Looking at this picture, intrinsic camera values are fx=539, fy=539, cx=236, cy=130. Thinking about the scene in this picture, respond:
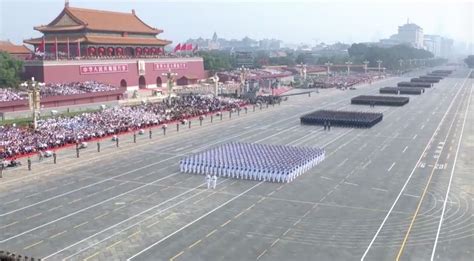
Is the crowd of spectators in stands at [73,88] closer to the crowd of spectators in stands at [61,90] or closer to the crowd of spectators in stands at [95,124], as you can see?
the crowd of spectators in stands at [61,90]

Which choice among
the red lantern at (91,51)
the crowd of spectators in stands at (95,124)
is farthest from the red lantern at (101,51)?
the crowd of spectators in stands at (95,124)

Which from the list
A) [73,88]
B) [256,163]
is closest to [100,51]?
[73,88]

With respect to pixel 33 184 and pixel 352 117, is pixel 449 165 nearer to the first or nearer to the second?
pixel 352 117

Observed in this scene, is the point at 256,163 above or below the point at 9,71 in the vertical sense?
below

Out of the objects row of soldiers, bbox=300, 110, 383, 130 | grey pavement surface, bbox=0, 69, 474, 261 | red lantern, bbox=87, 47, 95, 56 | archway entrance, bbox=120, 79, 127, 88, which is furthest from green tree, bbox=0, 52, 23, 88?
row of soldiers, bbox=300, 110, 383, 130

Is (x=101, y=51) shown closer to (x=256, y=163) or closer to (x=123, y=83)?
(x=123, y=83)

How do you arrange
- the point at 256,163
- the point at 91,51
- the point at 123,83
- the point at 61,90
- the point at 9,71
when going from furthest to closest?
the point at 123,83 → the point at 91,51 → the point at 9,71 → the point at 61,90 → the point at 256,163
